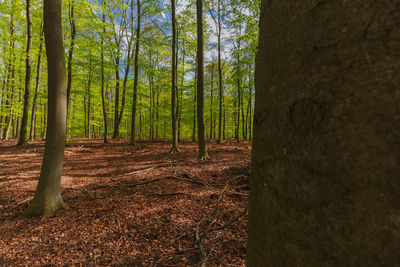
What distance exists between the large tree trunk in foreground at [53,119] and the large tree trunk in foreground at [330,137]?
3.95m

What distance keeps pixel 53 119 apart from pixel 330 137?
419cm

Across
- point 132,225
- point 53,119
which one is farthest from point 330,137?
point 53,119

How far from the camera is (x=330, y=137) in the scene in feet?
1.40

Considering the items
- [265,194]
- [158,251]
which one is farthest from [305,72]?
[158,251]

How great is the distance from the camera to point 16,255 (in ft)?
7.52

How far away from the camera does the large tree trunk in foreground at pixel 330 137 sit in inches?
13.9

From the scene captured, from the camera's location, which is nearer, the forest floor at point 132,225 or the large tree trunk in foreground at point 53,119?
the forest floor at point 132,225

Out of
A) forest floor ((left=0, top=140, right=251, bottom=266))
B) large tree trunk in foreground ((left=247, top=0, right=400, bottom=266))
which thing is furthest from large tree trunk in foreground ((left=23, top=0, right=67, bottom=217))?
large tree trunk in foreground ((left=247, top=0, right=400, bottom=266))

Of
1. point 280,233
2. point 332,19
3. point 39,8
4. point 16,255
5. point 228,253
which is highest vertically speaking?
point 39,8

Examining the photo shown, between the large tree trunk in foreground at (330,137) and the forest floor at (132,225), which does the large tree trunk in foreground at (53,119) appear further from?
the large tree trunk in foreground at (330,137)

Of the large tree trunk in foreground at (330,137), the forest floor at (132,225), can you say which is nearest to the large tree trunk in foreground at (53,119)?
the forest floor at (132,225)

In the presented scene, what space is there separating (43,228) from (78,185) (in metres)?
2.19

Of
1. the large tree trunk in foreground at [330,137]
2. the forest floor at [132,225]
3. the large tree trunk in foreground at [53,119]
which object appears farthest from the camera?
the large tree trunk in foreground at [53,119]

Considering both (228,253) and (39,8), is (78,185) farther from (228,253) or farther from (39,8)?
(39,8)
